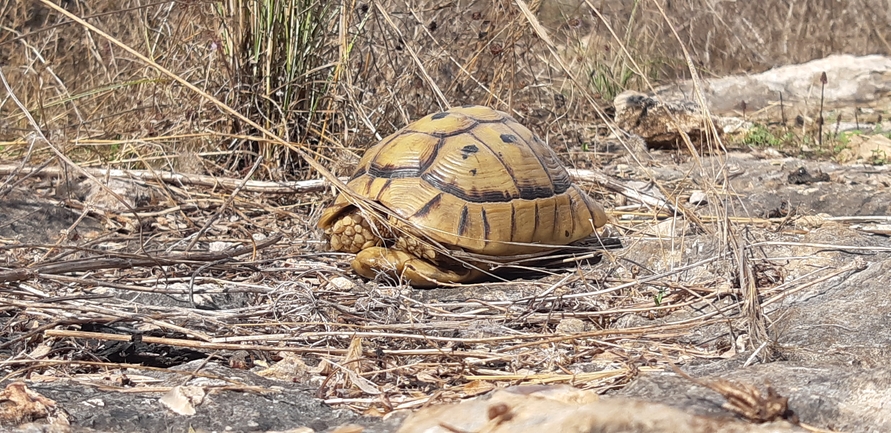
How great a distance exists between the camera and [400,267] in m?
3.14

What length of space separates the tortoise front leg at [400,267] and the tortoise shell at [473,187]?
12cm

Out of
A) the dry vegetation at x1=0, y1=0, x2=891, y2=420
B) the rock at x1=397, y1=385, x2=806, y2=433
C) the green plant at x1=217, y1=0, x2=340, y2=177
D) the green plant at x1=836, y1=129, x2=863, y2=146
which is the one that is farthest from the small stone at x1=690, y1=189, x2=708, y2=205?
the rock at x1=397, y1=385, x2=806, y2=433

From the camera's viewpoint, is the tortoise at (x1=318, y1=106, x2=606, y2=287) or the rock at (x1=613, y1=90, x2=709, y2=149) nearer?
the tortoise at (x1=318, y1=106, x2=606, y2=287)

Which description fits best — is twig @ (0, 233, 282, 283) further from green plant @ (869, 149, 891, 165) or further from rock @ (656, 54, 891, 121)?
rock @ (656, 54, 891, 121)

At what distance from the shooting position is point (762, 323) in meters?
2.16

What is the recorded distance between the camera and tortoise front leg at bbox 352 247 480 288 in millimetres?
3125

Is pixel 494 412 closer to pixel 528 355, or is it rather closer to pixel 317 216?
pixel 528 355

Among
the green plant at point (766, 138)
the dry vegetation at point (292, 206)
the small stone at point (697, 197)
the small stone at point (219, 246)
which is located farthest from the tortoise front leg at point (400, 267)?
the green plant at point (766, 138)

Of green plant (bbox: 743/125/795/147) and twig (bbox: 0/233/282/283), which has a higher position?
twig (bbox: 0/233/282/283)

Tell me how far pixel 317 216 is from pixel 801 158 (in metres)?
3.47

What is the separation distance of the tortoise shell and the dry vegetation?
0.24 meters

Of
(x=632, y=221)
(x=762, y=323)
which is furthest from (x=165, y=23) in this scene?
(x=762, y=323)

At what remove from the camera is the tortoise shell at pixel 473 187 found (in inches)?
126

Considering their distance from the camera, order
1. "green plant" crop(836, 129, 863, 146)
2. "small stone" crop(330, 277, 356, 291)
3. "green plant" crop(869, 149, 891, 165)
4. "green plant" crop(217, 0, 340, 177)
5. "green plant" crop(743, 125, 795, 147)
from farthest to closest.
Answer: "green plant" crop(743, 125, 795, 147) → "green plant" crop(836, 129, 863, 146) → "green plant" crop(869, 149, 891, 165) → "green plant" crop(217, 0, 340, 177) → "small stone" crop(330, 277, 356, 291)
